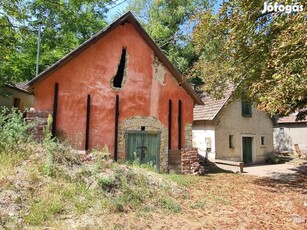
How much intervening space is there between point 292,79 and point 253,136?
14.4 meters

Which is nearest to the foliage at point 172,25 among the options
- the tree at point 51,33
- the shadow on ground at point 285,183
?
the tree at point 51,33

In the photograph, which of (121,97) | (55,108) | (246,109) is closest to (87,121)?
(55,108)

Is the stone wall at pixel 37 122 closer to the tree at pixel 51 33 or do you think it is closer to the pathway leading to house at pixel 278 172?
the tree at pixel 51 33

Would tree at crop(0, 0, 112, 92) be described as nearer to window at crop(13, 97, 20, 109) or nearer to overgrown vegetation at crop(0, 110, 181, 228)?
window at crop(13, 97, 20, 109)

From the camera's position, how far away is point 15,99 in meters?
21.1

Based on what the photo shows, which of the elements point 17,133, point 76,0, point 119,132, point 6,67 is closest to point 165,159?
point 119,132

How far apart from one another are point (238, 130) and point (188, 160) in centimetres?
799

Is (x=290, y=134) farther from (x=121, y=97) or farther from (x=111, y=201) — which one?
(x=111, y=201)

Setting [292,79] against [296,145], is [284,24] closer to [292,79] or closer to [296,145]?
[292,79]

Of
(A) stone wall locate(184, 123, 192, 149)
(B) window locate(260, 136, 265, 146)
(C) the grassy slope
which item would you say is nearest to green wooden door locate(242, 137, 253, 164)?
(B) window locate(260, 136, 265, 146)

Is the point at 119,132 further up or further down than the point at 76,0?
further down

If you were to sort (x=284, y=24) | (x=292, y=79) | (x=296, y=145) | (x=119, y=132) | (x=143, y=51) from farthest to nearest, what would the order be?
(x=296, y=145) → (x=143, y=51) → (x=119, y=132) → (x=284, y=24) → (x=292, y=79)

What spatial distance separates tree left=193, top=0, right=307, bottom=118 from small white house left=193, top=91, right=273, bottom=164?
602 centimetres

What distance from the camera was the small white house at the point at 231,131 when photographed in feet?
60.7
